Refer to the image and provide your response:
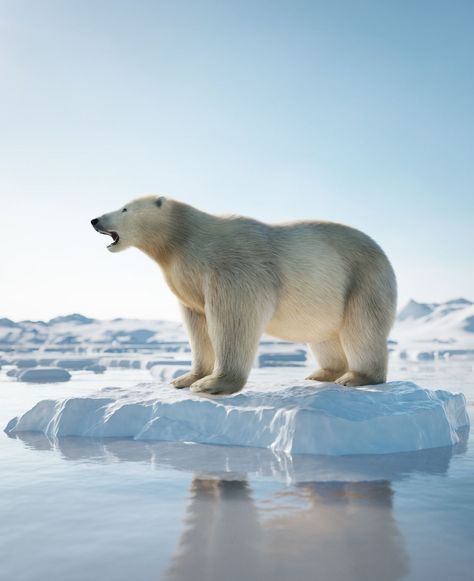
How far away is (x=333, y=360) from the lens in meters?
6.09

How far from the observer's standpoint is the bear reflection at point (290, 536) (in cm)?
201

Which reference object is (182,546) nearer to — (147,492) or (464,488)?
(147,492)

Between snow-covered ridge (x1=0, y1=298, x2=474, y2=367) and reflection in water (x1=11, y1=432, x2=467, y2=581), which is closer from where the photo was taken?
reflection in water (x1=11, y1=432, x2=467, y2=581)

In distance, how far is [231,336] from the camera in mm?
4992

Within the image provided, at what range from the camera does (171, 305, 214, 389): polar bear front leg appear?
223 inches

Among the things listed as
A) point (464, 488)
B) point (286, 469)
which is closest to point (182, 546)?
point (286, 469)

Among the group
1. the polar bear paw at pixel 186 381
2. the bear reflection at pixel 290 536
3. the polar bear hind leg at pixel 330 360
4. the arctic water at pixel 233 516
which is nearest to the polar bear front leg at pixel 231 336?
the polar bear paw at pixel 186 381

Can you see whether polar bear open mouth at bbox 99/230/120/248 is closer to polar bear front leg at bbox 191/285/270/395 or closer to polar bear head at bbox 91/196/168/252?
polar bear head at bbox 91/196/168/252

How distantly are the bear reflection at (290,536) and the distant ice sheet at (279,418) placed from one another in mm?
1125

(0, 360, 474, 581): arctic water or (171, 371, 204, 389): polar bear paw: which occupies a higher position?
(171, 371, 204, 389): polar bear paw

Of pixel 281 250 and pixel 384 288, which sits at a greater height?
pixel 281 250

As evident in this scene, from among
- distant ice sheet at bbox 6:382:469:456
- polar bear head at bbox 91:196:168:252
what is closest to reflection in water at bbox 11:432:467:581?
distant ice sheet at bbox 6:382:469:456

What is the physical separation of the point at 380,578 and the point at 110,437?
3.38 metres

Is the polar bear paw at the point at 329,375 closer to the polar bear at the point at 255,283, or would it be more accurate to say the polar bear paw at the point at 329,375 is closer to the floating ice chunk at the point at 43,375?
the polar bear at the point at 255,283
